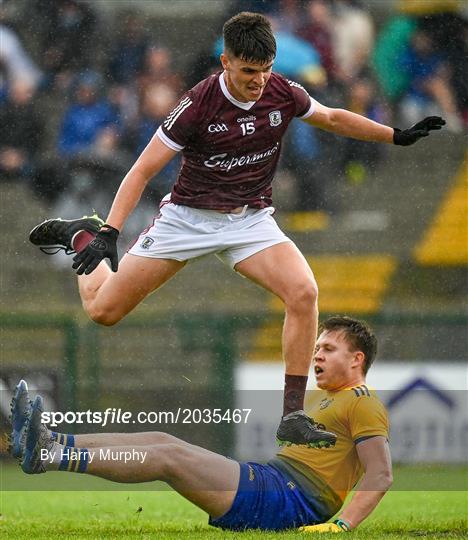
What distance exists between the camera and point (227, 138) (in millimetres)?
5109

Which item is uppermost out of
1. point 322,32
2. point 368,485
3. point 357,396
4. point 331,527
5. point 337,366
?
point 322,32

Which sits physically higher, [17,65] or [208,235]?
[17,65]

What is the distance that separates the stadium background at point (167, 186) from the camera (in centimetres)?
798

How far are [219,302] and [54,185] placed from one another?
1.45 metres

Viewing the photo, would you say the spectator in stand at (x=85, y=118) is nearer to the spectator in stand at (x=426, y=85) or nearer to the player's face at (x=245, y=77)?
the spectator in stand at (x=426, y=85)

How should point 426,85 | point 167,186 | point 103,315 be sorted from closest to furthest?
point 103,315 < point 167,186 < point 426,85

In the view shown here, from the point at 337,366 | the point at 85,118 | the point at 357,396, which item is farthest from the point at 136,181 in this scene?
the point at 85,118

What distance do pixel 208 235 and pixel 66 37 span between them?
3952 millimetres

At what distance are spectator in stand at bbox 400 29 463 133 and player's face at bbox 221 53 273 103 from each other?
377cm

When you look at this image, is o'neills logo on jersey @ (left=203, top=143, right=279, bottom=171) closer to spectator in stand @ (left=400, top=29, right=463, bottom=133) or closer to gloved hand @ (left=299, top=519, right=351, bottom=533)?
gloved hand @ (left=299, top=519, right=351, bottom=533)

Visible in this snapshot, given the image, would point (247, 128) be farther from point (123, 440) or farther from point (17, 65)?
point (17, 65)

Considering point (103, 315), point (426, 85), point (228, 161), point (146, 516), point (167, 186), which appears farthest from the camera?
point (426, 85)

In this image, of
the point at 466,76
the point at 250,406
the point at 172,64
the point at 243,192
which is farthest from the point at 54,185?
the point at 243,192

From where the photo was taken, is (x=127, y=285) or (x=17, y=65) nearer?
(x=127, y=285)
